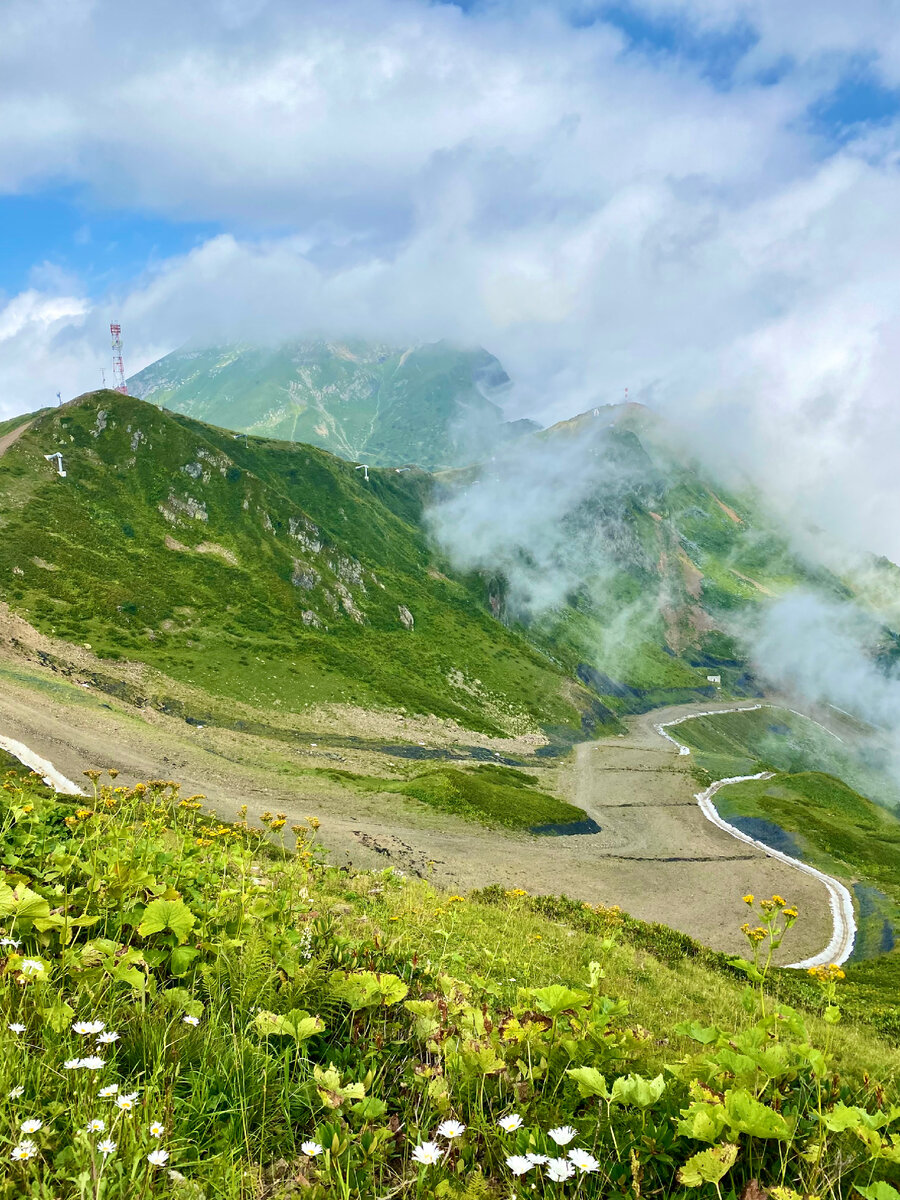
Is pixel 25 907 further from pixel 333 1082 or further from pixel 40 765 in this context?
pixel 40 765

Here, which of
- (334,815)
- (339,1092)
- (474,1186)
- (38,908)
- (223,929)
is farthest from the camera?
(334,815)

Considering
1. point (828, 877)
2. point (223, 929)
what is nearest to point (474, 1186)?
point (223, 929)

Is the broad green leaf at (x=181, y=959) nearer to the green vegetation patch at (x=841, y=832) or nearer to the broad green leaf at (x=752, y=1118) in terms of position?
the broad green leaf at (x=752, y=1118)

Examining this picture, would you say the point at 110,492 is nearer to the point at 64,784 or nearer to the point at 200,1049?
the point at 64,784

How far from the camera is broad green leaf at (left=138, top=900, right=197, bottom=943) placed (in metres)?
5.00

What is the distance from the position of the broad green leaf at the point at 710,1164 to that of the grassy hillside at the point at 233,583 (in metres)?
96.4

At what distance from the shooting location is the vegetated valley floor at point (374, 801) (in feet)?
169

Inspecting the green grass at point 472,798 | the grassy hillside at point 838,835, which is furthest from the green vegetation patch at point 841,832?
the green grass at point 472,798

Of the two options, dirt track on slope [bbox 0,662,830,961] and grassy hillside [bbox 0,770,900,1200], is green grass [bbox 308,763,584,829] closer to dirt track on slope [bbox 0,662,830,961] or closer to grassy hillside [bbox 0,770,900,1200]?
dirt track on slope [bbox 0,662,830,961]

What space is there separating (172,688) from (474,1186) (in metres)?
93.8

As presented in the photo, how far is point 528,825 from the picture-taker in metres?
73.4

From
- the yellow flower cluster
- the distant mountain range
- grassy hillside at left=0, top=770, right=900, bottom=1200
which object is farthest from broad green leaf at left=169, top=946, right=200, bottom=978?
the distant mountain range

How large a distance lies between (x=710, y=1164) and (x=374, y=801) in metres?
66.5

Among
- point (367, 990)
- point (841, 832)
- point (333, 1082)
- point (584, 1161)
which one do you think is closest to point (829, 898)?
point (841, 832)
